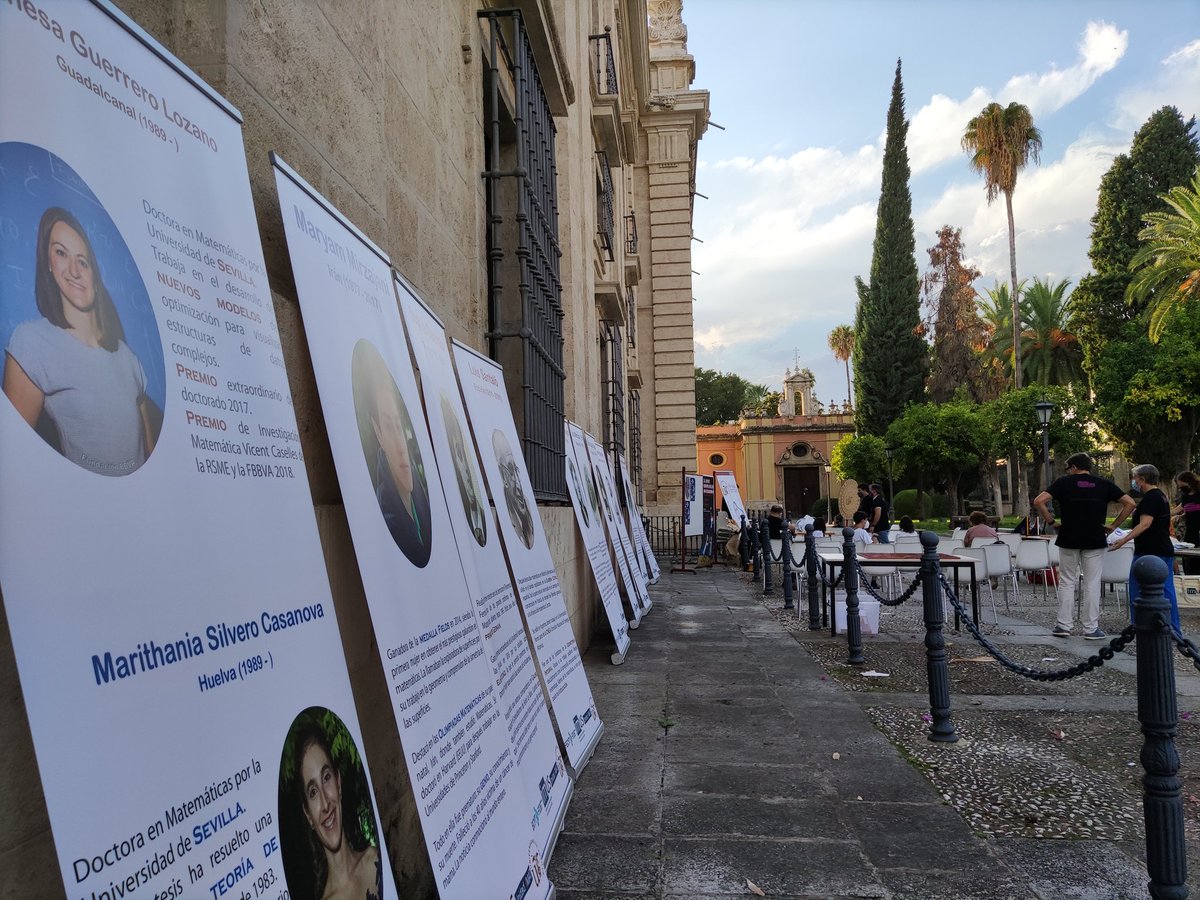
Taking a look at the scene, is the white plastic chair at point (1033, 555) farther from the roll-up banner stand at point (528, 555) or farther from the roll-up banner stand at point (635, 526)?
the roll-up banner stand at point (528, 555)

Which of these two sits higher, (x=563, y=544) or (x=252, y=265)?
(x=252, y=265)

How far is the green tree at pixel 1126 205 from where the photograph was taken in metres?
35.3

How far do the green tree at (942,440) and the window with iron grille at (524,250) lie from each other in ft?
105

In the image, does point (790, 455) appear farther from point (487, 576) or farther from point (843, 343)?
point (487, 576)

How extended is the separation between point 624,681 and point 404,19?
16.2 feet

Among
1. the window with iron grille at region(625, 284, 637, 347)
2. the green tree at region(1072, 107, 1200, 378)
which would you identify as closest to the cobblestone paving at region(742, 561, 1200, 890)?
the window with iron grille at region(625, 284, 637, 347)

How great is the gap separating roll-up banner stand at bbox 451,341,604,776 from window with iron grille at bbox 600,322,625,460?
783cm

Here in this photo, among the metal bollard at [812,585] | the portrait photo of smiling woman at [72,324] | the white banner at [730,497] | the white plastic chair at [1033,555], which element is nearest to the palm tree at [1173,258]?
the white banner at [730,497]

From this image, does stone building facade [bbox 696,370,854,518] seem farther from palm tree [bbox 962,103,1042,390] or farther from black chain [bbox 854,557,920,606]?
black chain [bbox 854,557,920,606]

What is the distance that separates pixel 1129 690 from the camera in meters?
6.04

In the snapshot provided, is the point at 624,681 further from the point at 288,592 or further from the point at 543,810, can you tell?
the point at 288,592

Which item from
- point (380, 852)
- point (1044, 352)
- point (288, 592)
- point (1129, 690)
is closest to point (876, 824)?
point (380, 852)

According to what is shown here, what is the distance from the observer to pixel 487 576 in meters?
3.19

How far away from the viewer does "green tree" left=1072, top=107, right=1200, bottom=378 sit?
3534cm
